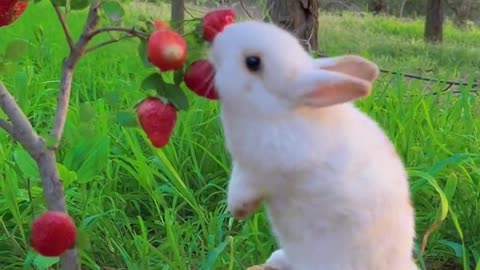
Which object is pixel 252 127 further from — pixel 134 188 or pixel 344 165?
pixel 134 188

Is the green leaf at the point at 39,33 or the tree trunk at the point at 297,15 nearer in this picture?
the green leaf at the point at 39,33

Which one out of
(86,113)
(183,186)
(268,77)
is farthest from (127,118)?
(183,186)

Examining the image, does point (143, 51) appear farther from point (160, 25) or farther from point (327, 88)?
point (327, 88)

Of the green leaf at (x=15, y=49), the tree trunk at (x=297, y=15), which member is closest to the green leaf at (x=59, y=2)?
the green leaf at (x=15, y=49)

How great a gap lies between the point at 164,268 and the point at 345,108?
86 centimetres

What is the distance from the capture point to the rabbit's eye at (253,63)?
1.13m

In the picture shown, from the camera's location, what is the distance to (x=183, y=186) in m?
2.25

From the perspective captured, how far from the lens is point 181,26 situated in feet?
4.28

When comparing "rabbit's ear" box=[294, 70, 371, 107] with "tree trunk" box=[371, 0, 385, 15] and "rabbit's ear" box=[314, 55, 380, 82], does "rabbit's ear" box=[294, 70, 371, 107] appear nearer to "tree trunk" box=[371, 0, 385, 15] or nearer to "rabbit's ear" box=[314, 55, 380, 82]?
"rabbit's ear" box=[314, 55, 380, 82]

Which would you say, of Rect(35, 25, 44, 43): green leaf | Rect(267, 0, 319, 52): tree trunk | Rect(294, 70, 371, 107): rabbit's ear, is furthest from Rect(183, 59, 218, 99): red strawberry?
Rect(267, 0, 319, 52): tree trunk

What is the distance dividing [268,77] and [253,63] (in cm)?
3

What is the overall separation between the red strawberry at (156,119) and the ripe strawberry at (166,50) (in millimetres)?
71

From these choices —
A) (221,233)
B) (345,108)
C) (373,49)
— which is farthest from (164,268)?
(373,49)

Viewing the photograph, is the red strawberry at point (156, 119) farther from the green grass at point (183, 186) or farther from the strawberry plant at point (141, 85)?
the green grass at point (183, 186)
